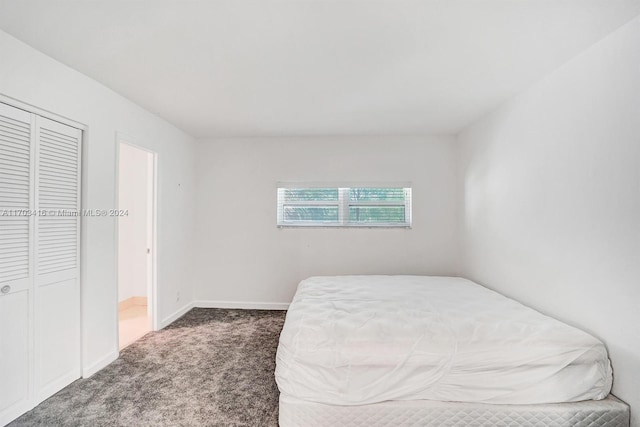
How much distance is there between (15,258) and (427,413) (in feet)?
8.90

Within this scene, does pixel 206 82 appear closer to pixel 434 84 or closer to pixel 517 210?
pixel 434 84

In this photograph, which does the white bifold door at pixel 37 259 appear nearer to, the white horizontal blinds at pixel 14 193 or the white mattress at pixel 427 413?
the white horizontal blinds at pixel 14 193

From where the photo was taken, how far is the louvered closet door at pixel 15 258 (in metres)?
1.81

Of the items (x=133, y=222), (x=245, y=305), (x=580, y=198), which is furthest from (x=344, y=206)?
(x=133, y=222)

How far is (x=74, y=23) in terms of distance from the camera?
1.67 m

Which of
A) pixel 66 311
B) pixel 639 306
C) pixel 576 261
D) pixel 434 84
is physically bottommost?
pixel 66 311

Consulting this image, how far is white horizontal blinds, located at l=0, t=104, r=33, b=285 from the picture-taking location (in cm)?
182

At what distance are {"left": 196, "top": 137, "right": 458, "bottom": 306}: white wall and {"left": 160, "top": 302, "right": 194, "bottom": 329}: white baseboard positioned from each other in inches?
8.1

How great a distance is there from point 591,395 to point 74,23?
3650 mm

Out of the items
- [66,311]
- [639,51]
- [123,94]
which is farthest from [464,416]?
[123,94]

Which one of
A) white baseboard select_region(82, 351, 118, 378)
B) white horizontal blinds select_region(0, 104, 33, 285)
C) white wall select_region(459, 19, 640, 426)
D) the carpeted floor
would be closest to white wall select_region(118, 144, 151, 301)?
the carpeted floor

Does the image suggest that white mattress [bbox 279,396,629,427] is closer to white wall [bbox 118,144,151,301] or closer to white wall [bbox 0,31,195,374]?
white wall [bbox 0,31,195,374]

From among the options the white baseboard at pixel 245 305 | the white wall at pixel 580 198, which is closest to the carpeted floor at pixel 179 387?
the white baseboard at pixel 245 305

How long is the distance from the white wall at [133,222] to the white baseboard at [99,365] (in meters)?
1.82
